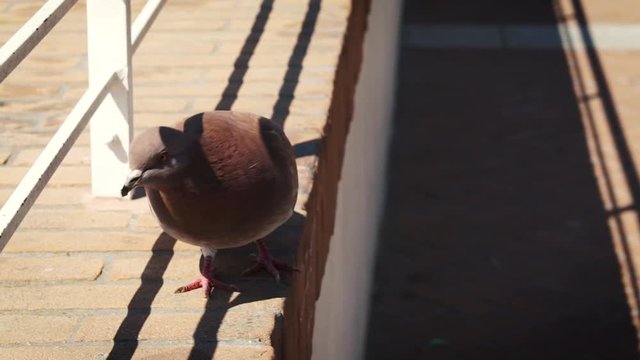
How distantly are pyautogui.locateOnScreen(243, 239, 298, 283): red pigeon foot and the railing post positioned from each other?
646 mm

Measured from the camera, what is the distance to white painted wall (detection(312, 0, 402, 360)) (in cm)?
387

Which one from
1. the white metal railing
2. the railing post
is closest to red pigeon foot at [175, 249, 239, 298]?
the white metal railing

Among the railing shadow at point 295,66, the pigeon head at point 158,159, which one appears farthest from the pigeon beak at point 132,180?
the railing shadow at point 295,66

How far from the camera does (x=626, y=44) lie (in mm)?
11414

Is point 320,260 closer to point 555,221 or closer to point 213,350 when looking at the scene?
point 213,350

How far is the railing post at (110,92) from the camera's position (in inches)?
117

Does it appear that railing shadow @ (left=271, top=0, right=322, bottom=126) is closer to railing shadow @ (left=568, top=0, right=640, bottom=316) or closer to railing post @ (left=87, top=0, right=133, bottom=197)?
railing post @ (left=87, top=0, right=133, bottom=197)

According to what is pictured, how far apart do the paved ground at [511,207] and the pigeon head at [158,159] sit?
4322 millimetres

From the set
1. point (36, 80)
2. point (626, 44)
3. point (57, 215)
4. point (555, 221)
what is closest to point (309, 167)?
point (57, 215)

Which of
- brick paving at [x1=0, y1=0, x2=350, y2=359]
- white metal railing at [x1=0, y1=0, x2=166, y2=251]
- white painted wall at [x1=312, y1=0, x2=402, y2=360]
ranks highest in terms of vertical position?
white metal railing at [x1=0, y1=0, x2=166, y2=251]

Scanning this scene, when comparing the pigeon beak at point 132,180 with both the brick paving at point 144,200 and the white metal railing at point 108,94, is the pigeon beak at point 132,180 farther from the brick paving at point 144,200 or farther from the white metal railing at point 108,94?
the white metal railing at point 108,94

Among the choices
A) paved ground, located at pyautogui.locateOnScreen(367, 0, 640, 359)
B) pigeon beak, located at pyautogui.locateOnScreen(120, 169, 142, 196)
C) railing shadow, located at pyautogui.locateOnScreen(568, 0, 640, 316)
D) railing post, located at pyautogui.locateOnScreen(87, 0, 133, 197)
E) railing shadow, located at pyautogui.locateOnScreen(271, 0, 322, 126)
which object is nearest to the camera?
pigeon beak, located at pyautogui.locateOnScreen(120, 169, 142, 196)

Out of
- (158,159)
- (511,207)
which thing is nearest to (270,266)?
(158,159)

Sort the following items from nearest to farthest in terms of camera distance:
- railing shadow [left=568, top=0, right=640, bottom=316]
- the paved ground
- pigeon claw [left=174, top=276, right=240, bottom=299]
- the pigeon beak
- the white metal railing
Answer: the pigeon beak → pigeon claw [left=174, top=276, right=240, bottom=299] → the white metal railing → the paved ground → railing shadow [left=568, top=0, right=640, bottom=316]
